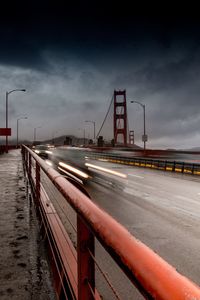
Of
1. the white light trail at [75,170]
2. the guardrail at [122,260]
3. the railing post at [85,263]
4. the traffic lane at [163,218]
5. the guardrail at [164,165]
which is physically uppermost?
the guardrail at [122,260]

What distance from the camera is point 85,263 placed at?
1.90 m

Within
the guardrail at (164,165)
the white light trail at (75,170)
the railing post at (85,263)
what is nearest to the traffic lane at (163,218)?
the white light trail at (75,170)

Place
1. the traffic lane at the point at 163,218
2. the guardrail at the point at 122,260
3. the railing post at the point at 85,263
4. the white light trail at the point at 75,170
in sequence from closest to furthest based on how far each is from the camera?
the guardrail at the point at 122,260 → the railing post at the point at 85,263 → the traffic lane at the point at 163,218 → the white light trail at the point at 75,170

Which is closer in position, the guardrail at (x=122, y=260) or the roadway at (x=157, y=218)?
the guardrail at (x=122, y=260)

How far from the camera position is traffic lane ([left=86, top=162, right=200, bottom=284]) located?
5.97 meters

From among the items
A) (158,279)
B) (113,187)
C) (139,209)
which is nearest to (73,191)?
(158,279)

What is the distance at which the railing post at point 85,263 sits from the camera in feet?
6.22

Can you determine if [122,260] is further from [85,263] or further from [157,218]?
[157,218]

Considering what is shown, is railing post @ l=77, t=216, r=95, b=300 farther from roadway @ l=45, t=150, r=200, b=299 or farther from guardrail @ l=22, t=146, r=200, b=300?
roadway @ l=45, t=150, r=200, b=299

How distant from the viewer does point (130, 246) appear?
1.18 meters

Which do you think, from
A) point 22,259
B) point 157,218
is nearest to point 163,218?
point 157,218

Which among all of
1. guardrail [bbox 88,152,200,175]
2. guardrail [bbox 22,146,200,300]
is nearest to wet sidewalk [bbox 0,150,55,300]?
guardrail [bbox 22,146,200,300]

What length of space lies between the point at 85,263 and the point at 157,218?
24.5 feet

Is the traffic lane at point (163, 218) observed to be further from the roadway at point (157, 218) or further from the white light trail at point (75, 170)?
the white light trail at point (75, 170)
